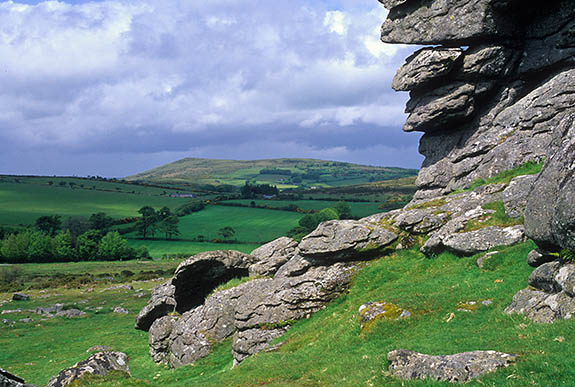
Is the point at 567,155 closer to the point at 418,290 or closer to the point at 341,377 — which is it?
the point at 418,290

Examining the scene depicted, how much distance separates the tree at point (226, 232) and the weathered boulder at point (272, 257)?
122074 mm

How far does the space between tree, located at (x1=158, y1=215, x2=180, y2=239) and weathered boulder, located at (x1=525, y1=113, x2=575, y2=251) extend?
163m

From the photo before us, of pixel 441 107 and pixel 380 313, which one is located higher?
pixel 441 107

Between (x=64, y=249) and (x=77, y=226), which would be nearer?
(x=64, y=249)

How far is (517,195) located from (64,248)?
529 ft

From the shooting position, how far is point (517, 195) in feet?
91.4

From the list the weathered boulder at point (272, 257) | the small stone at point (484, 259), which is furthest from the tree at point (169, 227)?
the small stone at point (484, 259)

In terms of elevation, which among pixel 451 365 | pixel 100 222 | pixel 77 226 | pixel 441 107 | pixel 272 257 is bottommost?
pixel 77 226

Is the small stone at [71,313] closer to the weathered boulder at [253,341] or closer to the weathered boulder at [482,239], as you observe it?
the weathered boulder at [253,341]

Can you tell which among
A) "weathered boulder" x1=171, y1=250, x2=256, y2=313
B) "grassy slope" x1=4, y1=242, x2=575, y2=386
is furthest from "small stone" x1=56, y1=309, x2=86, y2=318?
"weathered boulder" x1=171, y1=250, x2=256, y2=313

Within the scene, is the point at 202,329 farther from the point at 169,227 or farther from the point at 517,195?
the point at 169,227

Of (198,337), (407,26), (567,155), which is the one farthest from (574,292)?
(407,26)

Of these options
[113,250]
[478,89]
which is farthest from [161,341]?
[113,250]

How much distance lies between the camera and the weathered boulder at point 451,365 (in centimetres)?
1274
